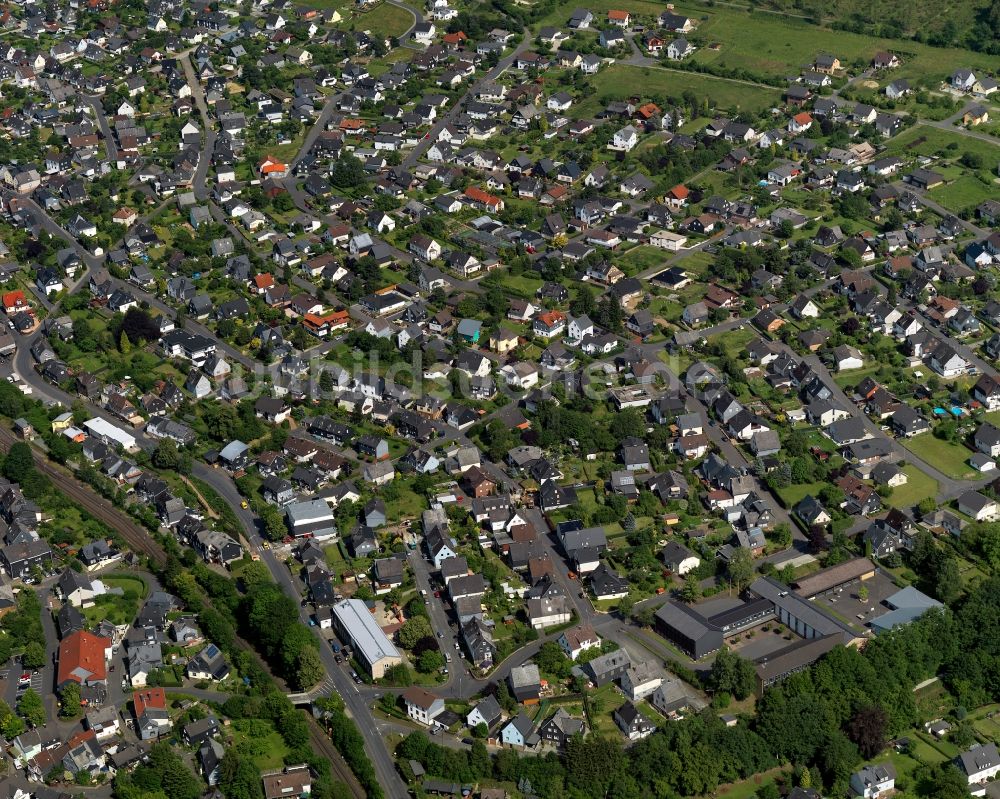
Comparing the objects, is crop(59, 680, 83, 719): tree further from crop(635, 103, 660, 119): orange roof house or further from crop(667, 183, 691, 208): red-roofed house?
crop(635, 103, 660, 119): orange roof house

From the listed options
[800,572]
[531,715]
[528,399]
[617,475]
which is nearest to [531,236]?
[528,399]

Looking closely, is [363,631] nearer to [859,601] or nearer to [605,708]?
[605,708]

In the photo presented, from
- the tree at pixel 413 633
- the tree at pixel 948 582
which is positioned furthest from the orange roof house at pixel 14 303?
the tree at pixel 948 582

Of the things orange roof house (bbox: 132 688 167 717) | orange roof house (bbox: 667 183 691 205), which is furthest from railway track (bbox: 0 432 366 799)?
orange roof house (bbox: 667 183 691 205)

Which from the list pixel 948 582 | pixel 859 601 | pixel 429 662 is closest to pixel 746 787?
pixel 859 601

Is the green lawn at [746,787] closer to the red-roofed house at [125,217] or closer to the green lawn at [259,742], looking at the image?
the green lawn at [259,742]
